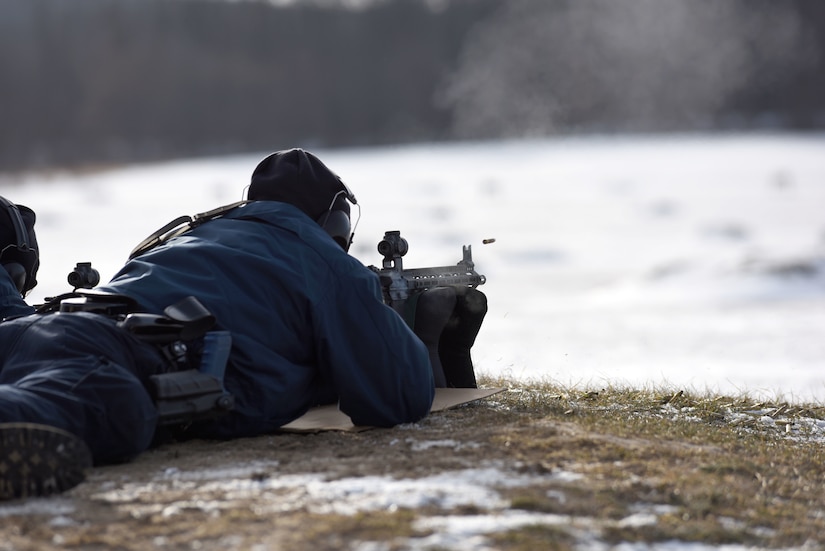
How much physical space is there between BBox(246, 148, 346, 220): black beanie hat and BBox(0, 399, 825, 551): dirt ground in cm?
98

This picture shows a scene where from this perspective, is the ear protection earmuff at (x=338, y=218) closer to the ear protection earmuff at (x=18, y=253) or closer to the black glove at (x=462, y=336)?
the black glove at (x=462, y=336)

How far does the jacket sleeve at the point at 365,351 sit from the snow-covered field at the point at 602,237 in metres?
2.11

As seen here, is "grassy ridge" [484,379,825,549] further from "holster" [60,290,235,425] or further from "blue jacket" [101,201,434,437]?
"holster" [60,290,235,425]

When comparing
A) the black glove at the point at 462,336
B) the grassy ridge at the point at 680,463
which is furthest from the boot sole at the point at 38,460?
the black glove at the point at 462,336

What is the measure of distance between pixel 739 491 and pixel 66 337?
6.88ft

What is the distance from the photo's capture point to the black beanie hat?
3982 mm

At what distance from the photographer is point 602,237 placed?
22.0 meters

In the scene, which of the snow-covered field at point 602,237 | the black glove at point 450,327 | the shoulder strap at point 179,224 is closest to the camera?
the shoulder strap at point 179,224

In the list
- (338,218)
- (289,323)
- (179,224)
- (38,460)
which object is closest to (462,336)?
(338,218)

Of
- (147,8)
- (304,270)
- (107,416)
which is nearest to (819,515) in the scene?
(304,270)

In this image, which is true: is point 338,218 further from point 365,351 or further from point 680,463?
point 680,463

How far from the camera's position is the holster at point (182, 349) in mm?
3195

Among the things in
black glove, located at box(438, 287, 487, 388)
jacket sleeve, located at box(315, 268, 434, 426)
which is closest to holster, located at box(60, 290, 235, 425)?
jacket sleeve, located at box(315, 268, 434, 426)

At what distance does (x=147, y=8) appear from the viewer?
63.1 meters
